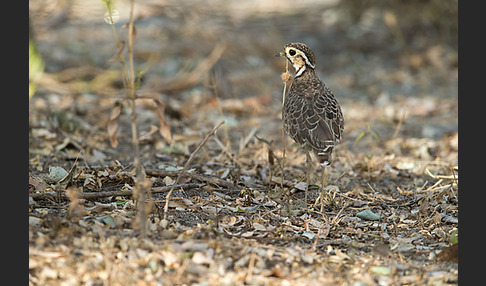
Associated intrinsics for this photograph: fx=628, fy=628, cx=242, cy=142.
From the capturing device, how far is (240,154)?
5980 mm

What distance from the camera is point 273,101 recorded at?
8.53 meters

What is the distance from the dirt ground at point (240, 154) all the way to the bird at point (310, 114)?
331mm

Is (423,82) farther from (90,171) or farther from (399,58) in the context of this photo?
(90,171)

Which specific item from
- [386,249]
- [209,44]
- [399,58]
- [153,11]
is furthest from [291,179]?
[153,11]

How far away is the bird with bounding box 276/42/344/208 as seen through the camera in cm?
483

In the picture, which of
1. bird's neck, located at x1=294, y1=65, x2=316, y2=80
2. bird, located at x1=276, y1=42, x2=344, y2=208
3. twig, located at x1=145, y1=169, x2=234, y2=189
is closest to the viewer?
bird, located at x1=276, y1=42, x2=344, y2=208

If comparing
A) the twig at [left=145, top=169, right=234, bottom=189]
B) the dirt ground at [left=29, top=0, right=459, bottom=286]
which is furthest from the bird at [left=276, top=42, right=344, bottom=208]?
the twig at [left=145, top=169, right=234, bottom=189]

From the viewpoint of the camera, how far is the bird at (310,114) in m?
4.83

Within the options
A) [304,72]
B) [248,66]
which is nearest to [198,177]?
[304,72]

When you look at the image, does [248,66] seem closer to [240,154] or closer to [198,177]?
[240,154]

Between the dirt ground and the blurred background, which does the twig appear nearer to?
the dirt ground

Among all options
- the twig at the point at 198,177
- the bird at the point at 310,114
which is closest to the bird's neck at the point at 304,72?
the bird at the point at 310,114

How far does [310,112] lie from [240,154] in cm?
120

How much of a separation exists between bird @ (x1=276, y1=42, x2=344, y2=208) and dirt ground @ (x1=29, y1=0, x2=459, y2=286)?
331mm
